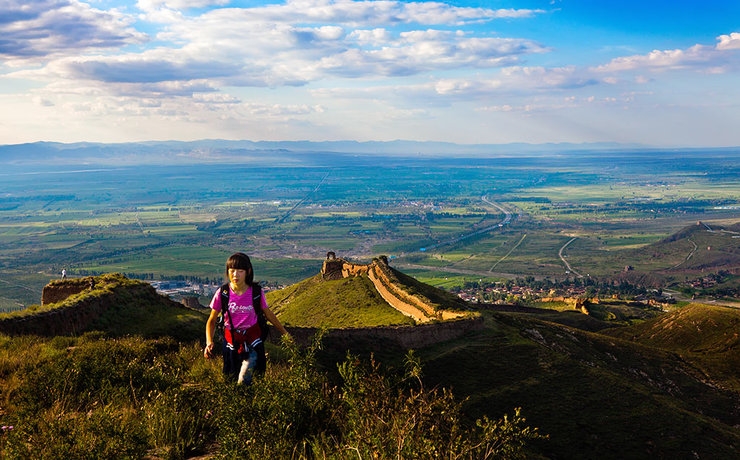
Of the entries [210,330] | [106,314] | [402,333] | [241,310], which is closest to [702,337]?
[402,333]

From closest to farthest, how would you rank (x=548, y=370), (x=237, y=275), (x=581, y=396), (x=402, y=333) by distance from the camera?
1. (x=237, y=275)
2. (x=581, y=396)
3. (x=548, y=370)
4. (x=402, y=333)

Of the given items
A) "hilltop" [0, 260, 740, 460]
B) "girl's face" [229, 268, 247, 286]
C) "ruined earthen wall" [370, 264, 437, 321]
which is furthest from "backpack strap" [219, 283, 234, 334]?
"ruined earthen wall" [370, 264, 437, 321]

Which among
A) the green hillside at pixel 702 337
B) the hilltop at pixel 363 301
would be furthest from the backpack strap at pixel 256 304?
the green hillside at pixel 702 337

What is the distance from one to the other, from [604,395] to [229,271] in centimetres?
3017

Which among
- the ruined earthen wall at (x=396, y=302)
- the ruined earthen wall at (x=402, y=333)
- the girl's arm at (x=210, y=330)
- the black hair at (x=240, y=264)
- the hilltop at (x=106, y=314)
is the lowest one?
the ruined earthen wall at (x=396, y=302)

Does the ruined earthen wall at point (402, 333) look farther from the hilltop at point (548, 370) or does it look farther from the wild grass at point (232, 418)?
the wild grass at point (232, 418)

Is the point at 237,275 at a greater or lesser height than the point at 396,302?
greater

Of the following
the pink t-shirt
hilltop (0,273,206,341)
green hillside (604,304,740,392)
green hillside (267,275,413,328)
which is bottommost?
green hillside (604,304,740,392)

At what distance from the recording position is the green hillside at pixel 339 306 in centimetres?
5116

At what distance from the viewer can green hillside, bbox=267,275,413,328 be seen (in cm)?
5116

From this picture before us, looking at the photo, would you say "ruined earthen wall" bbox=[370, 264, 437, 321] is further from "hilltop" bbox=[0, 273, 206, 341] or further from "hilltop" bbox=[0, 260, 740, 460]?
"hilltop" bbox=[0, 273, 206, 341]

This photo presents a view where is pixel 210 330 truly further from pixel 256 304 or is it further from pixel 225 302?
pixel 256 304

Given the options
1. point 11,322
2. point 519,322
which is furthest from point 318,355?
point 519,322

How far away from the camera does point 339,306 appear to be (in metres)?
57.7
